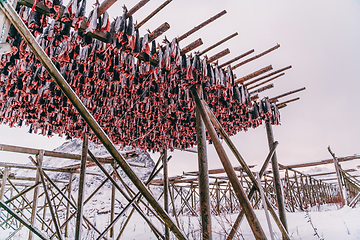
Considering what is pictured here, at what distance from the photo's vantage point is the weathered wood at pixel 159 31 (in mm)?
2627

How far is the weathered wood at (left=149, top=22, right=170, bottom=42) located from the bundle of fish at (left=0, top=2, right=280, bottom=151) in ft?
0.25

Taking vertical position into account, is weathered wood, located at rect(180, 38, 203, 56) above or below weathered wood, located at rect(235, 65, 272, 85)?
above

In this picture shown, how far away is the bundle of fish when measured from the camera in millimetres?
2666

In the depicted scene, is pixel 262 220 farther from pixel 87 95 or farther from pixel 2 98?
pixel 2 98

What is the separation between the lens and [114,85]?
406 cm

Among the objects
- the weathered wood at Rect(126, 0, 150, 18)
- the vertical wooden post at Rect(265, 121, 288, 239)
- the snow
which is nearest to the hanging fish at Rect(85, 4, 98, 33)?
the weathered wood at Rect(126, 0, 150, 18)

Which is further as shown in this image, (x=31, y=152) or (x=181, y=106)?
(x=31, y=152)

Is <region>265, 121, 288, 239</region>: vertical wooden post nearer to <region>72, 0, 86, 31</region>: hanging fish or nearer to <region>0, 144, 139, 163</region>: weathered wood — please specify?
<region>0, 144, 139, 163</region>: weathered wood

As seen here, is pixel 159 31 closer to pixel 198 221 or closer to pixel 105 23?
pixel 105 23

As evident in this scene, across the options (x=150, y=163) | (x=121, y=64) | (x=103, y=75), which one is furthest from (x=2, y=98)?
(x=150, y=163)

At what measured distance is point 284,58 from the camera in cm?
1012

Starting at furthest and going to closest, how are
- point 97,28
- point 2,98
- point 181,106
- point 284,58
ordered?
point 284,58 → point 181,106 → point 2,98 → point 97,28

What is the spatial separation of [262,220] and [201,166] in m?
9.76

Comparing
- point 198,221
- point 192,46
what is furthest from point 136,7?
point 198,221
